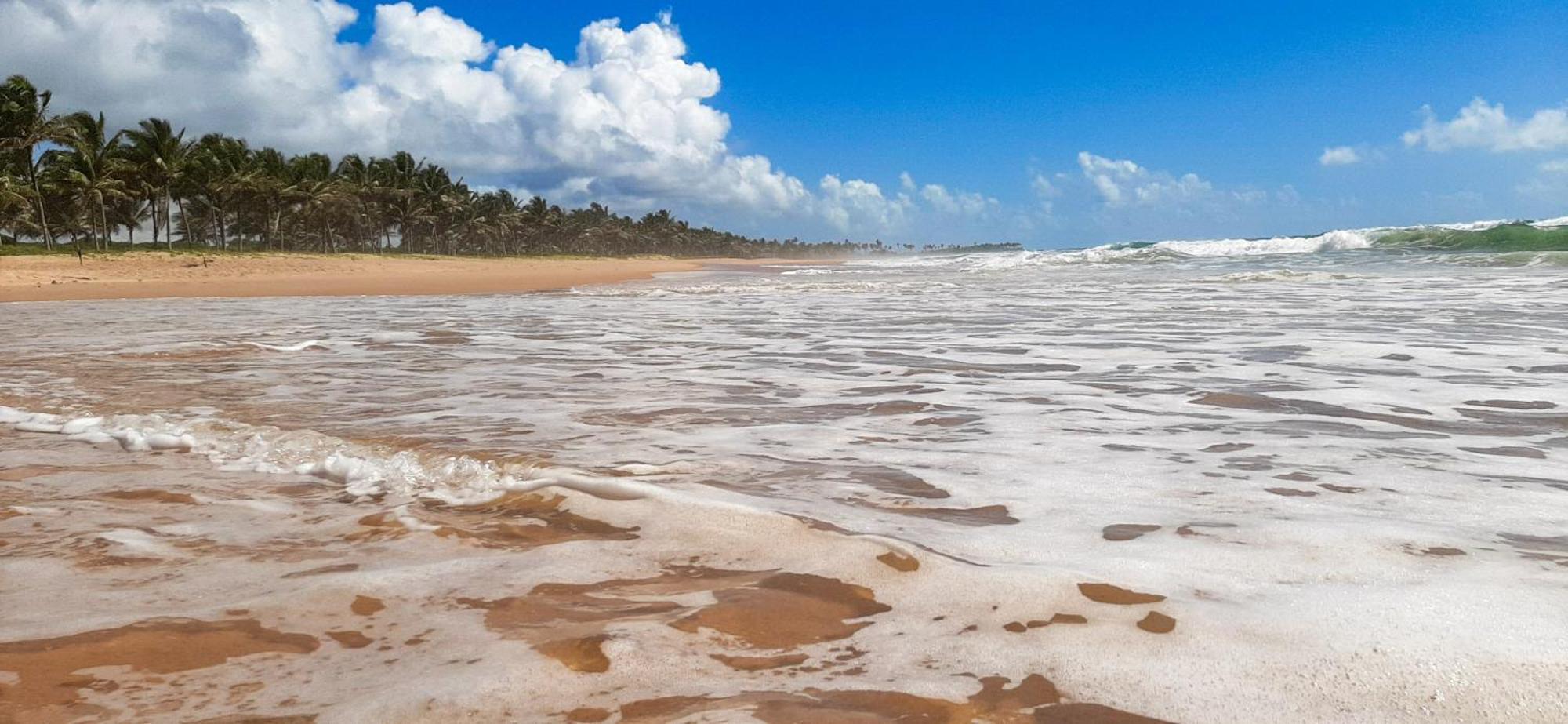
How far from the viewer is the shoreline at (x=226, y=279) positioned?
70.9 ft

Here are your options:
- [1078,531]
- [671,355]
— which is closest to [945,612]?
[1078,531]

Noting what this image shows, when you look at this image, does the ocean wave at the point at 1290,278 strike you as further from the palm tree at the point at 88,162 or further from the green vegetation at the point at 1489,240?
the palm tree at the point at 88,162

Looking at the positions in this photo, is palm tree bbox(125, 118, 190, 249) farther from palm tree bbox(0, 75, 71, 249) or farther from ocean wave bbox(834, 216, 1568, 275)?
ocean wave bbox(834, 216, 1568, 275)

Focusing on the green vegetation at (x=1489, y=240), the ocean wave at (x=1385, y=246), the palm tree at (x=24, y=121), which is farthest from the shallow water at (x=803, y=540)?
the palm tree at (x=24, y=121)

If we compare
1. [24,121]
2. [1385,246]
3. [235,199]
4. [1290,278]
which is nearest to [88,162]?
[24,121]

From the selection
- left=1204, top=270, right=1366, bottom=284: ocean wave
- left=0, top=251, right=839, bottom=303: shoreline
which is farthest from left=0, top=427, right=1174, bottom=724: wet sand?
left=0, top=251, right=839, bottom=303: shoreline

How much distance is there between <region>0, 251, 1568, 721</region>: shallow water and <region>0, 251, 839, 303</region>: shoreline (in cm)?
1739

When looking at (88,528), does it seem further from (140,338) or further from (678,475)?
(140,338)

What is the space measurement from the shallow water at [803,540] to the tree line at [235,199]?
38.8m

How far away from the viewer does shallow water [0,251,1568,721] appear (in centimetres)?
160

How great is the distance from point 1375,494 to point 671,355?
202 inches

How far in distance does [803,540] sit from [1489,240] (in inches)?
1537

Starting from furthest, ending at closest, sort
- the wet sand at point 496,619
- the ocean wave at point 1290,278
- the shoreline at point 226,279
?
the shoreline at point 226,279, the ocean wave at point 1290,278, the wet sand at point 496,619

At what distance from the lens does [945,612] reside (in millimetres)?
1932
